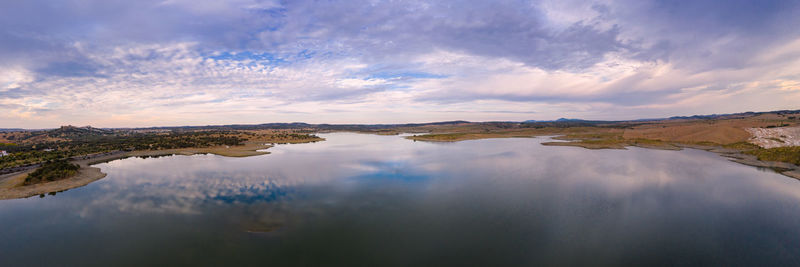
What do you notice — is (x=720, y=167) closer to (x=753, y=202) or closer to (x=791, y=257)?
(x=753, y=202)

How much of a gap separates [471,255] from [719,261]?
9226 millimetres

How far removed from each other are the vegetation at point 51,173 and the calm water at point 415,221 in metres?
3.61

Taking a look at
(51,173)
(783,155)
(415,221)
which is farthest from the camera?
(783,155)

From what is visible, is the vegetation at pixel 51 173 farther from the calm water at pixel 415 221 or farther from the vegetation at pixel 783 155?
the vegetation at pixel 783 155

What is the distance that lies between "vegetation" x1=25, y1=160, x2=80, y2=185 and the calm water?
11.9 ft

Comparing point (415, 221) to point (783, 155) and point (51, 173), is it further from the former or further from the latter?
point (783, 155)

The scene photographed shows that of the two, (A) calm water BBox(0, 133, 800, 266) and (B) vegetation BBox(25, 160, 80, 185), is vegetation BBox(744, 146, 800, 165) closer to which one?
(A) calm water BBox(0, 133, 800, 266)

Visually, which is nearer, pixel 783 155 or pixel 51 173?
pixel 51 173

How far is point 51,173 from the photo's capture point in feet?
79.2

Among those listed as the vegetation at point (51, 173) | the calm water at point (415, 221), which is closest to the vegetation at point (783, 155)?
the calm water at point (415, 221)

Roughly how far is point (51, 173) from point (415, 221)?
108 ft

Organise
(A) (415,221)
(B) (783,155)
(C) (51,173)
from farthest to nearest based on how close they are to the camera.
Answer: (B) (783,155) → (C) (51,173) → (A) (415,221)

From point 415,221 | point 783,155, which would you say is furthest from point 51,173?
point 783,155

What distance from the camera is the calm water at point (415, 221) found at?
11.0 m
